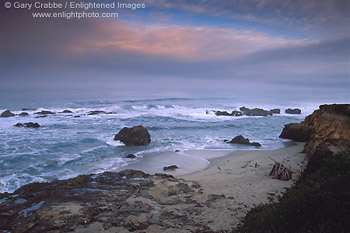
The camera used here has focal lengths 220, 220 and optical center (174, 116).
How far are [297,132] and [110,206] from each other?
57.2ft

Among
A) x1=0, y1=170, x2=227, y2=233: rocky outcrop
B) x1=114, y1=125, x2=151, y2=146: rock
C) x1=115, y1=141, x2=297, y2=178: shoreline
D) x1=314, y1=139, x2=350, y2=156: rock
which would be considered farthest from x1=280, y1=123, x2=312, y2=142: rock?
x1=0, y1=170, x2=227, y2=233: rocky outcrop

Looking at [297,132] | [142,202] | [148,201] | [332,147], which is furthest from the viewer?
[297,132]

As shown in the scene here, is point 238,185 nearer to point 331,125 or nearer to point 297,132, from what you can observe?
point 331,125

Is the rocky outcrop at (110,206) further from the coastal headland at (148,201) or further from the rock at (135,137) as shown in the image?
the rock at (135,137)

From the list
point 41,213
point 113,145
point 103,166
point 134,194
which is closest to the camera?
point 41,213

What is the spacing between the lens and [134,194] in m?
7.84

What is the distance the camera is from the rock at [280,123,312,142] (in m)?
18.3

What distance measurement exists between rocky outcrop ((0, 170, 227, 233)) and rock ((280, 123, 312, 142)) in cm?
1365

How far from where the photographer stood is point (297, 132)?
742 inches

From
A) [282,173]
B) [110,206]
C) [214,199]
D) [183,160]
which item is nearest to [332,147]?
[282,173]

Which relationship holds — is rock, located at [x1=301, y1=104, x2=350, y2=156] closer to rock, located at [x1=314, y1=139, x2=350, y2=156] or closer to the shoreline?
rock, located at [x1=314, y1=139, x2=350, y2=156]

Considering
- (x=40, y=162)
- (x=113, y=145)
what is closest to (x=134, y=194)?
(x=40, y=162)

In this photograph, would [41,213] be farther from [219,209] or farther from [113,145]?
[113,145]

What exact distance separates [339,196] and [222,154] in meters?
11.9
